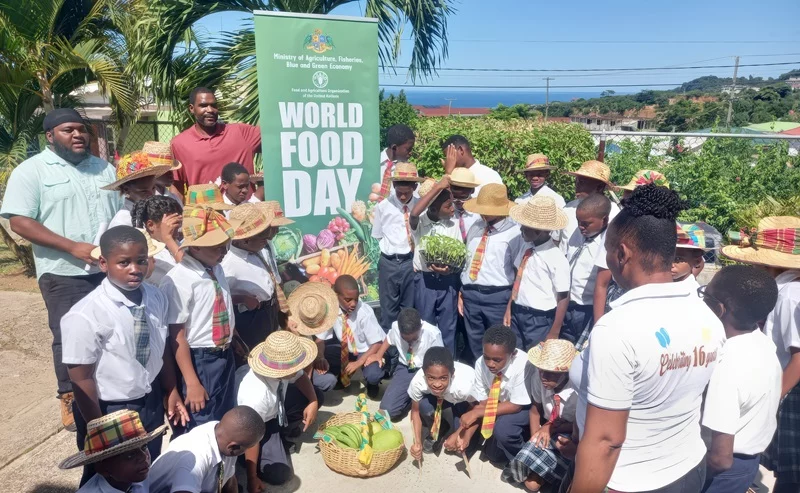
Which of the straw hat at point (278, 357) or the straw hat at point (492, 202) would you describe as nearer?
the straw hat at point (278, 357)

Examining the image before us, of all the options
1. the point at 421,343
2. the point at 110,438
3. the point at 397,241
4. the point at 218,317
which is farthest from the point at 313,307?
the point at 110,438

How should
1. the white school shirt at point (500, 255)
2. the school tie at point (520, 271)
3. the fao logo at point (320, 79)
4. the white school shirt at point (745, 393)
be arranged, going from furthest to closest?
the fao logo at point (320, 79) < the white school shirt at point (500, 255) < the school tie at point (520, 271) < the white school shirt at point (745, 393)

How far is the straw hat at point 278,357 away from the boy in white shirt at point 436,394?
0.89 metres

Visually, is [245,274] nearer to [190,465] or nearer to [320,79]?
[190,465]

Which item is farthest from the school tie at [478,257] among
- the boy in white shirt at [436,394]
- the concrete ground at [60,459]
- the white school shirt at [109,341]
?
the white school shirt at [109,341]

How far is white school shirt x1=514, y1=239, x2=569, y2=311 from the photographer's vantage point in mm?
4484

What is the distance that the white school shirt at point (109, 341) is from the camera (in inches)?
113

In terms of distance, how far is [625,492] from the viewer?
7.09 ft

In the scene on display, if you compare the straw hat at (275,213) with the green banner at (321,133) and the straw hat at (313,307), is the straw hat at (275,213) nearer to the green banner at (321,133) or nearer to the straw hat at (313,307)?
the straw hat at (313,307)

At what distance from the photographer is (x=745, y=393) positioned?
2527 mm

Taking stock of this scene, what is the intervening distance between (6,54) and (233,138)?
4758 mm

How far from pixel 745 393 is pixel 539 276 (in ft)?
6.91

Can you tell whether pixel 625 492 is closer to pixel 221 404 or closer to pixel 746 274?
pixel 746 274

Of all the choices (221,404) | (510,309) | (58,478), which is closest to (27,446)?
(58,478)
